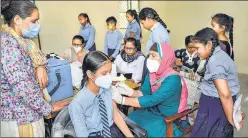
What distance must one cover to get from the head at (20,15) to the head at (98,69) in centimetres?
41

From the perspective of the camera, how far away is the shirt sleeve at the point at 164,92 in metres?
1.98

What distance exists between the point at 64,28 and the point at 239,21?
3866 mm

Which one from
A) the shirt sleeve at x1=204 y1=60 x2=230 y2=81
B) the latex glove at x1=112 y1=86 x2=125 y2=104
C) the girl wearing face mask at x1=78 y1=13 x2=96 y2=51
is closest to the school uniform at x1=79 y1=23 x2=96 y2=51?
the girl wearing face mask at x1=78 y1=13 x2=96 y2=51

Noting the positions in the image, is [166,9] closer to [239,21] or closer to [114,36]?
[239,21]

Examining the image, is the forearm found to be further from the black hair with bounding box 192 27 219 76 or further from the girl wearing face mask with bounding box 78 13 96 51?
the girl wearing face mask with bounding box 78 13 96 51

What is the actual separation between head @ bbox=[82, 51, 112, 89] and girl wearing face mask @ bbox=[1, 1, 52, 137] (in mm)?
341

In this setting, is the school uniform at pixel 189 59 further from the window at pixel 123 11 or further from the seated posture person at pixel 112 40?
the window at pixel 123 11

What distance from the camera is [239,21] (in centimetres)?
526

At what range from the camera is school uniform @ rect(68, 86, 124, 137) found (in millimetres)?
1755

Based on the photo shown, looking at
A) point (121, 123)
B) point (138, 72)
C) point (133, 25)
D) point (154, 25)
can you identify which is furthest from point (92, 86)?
point (133, 25)

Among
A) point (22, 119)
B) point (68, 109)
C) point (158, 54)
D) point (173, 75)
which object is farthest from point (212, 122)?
point (22, 119)

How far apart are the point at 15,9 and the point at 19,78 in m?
0.40

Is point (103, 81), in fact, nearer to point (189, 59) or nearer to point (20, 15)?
point (20, 15)

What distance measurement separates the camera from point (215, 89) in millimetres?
1900
